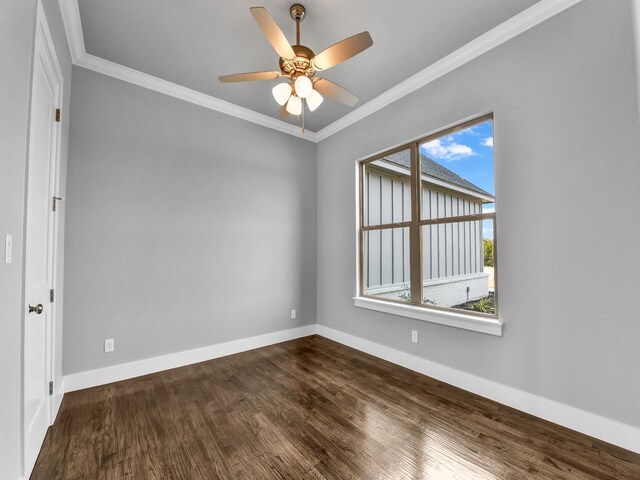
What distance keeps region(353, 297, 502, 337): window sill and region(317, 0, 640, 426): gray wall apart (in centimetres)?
8

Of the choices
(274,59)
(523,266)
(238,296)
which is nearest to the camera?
(523,266)

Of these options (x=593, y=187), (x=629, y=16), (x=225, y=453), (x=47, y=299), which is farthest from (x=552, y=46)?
(x=47, y=299)

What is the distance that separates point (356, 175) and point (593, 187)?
2.39 m

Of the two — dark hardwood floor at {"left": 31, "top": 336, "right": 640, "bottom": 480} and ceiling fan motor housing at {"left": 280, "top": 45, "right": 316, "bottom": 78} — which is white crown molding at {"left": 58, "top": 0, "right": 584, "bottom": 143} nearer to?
ceiling fan motor housing at {"left": 280, "top": 45, "right": 316, "bottom": 78}

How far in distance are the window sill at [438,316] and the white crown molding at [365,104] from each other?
229 centimetres

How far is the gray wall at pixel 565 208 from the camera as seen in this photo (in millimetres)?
1849

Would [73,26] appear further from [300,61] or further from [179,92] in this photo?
[300,61]

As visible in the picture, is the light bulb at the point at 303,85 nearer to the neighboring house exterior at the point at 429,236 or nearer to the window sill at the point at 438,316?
the neighboring house exterior at the point at 429,236

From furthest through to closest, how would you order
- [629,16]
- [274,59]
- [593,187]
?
[274,59] < [593,187] < [629,16]

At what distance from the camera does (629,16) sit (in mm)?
1820

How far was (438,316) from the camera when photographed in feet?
9.20

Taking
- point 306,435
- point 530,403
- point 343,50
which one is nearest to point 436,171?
point 343,50

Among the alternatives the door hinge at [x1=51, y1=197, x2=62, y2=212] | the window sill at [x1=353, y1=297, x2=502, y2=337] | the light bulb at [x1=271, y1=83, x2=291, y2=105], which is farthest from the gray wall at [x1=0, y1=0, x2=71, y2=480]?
the window sill at [x1=353, y1=297, x2=502, y2=337]

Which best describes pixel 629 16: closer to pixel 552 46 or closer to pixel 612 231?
pixel 552 46
